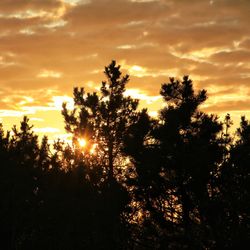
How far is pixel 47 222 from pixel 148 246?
18.5 ft

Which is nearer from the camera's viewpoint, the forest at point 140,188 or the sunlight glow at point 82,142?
the forest at point 140,188

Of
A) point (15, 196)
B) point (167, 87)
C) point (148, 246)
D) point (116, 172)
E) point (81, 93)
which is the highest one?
point (81, 93)

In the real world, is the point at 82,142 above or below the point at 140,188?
above

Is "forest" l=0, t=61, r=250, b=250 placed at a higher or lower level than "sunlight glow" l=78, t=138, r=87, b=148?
lower

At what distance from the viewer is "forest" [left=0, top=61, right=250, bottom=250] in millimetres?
20266

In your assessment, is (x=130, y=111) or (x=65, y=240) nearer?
(x=65, y=240)

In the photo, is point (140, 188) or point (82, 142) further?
point (82, 142)

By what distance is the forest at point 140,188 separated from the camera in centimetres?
2027

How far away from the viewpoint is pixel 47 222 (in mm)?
21891

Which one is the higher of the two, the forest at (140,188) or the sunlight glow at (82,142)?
the sunlight glow at (82,142)

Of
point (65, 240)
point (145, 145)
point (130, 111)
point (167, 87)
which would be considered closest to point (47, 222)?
point (65, 240)

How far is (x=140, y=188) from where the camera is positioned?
2523 cm

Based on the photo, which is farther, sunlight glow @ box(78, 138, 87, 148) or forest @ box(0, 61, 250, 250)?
sunlight glow @ box(78, 138, 87, 148)

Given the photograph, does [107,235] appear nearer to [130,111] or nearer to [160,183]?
[160,183]
